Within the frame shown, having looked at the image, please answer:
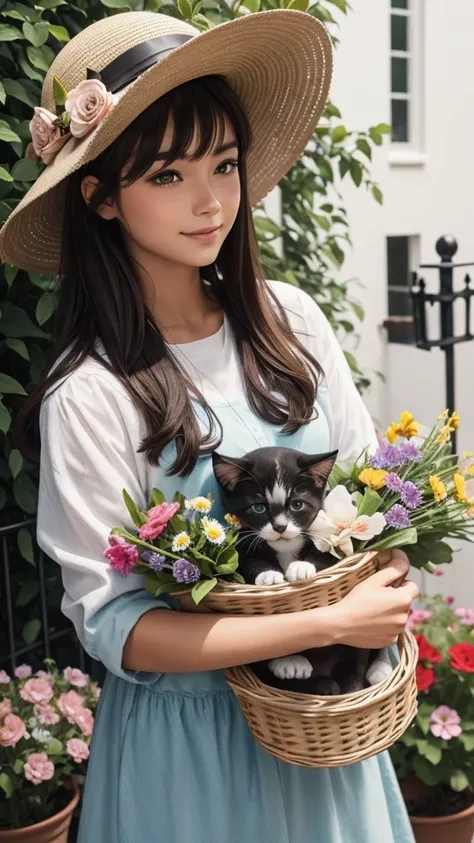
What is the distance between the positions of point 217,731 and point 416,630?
1414mm

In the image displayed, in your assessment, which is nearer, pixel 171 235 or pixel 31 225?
pixel 171 235

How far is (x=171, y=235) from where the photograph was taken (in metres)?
1.38

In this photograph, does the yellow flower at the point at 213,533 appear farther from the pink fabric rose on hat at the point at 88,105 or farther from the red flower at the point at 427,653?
the red flower at the point at 427,653

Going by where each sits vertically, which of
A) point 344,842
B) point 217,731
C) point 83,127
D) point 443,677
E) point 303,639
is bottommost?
point 443,677

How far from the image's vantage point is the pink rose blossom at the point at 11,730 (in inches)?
84.4

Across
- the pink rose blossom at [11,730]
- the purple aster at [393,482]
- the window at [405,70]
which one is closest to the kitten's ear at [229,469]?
the purple aster at [393,482]

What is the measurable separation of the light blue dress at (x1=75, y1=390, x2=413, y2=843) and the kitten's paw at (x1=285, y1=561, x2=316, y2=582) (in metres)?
0.20

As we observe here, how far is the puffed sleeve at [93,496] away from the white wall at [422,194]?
2.69 metres

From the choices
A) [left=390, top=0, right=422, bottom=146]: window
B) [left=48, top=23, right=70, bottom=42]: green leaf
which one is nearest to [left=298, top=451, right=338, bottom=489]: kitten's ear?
[left=48, top=23, right=70, bottom=42]: green leaf

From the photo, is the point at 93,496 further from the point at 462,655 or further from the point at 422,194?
the point at 422,194

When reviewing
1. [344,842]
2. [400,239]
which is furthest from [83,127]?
[400,239]

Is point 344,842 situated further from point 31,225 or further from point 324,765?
point 31,225

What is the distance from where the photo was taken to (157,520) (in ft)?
3.84

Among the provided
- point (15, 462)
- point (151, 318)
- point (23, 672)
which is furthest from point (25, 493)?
point (151, 318)
